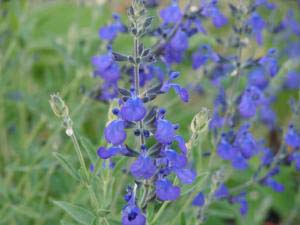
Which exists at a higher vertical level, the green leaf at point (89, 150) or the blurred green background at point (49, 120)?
the green leaf at point (89, 150)

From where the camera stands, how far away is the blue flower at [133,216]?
176 centimetres

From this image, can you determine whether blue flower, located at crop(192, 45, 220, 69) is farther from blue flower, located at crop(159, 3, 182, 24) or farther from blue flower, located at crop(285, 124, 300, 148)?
blue flower, located at crop(285, 124, 300, 148)

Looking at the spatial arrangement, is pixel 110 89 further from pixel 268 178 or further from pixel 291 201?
pixel 291 201

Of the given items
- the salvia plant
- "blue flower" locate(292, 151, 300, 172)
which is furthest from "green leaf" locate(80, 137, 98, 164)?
"blue flower" locate(292, 151, 300, 172)

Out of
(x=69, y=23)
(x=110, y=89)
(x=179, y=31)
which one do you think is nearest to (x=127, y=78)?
(x=110, y=89)

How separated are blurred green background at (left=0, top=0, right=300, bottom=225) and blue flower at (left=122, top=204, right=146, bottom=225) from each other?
0.43 m

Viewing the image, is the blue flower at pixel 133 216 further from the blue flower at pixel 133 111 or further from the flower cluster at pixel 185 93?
the blue flower at pixel 133 111

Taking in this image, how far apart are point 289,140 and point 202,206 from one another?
1.69ft

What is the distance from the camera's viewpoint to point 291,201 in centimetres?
391

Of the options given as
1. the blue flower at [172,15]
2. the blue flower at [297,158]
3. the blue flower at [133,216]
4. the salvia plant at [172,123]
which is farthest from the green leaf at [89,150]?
the blue flower at [297,158]

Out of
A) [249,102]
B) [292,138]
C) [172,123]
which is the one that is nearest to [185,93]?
[172,123]

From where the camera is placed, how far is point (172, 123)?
7.45ft

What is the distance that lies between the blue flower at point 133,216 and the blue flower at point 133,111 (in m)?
0.28

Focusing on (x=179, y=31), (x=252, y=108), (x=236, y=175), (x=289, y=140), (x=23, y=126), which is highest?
(x=179, y=31)
